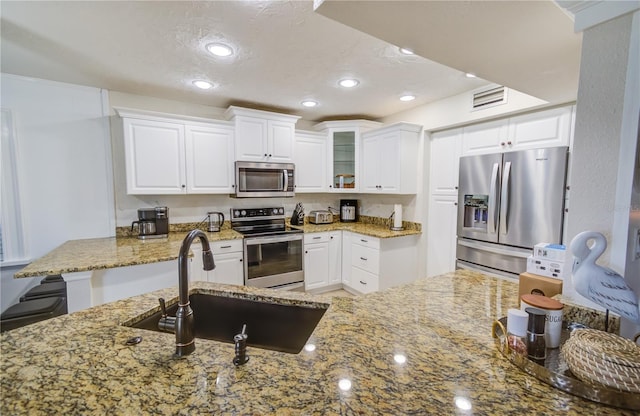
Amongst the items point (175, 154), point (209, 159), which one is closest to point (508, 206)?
point (209, 159)

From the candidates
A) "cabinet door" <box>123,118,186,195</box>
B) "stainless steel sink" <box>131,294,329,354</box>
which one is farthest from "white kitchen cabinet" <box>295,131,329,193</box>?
"stainless steel sink" <box>131,294,329,354</box>

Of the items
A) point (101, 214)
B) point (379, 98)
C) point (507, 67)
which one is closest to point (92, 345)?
point (507, 67)

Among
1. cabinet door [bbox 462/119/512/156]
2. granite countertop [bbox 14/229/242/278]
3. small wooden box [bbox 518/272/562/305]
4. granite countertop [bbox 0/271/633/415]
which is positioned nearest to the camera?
granite countertop [bbox 0/271/633/415]

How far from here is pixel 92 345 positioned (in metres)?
0.90

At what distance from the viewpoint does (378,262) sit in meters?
3.11

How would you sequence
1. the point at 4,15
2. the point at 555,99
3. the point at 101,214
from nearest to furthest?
the point at 4,15, the point at 555,99, the point at 101,214

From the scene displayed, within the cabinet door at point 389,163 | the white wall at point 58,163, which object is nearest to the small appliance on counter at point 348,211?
the cabinet door at point 389,163

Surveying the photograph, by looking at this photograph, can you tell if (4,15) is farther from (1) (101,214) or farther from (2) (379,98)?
(2) (379,98)

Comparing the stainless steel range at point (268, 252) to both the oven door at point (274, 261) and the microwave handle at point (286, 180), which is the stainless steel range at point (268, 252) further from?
the microwave handle at point (286, 180)

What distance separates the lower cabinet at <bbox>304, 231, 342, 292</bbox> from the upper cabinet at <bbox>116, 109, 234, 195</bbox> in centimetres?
121

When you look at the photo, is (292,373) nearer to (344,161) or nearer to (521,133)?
(521,133)

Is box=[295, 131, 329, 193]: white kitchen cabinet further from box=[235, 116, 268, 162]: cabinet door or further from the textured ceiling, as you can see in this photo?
the textured ceiling

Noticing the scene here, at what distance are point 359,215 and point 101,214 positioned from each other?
3245 millimetres

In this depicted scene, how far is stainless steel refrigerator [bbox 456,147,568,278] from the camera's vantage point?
7.18 ft
